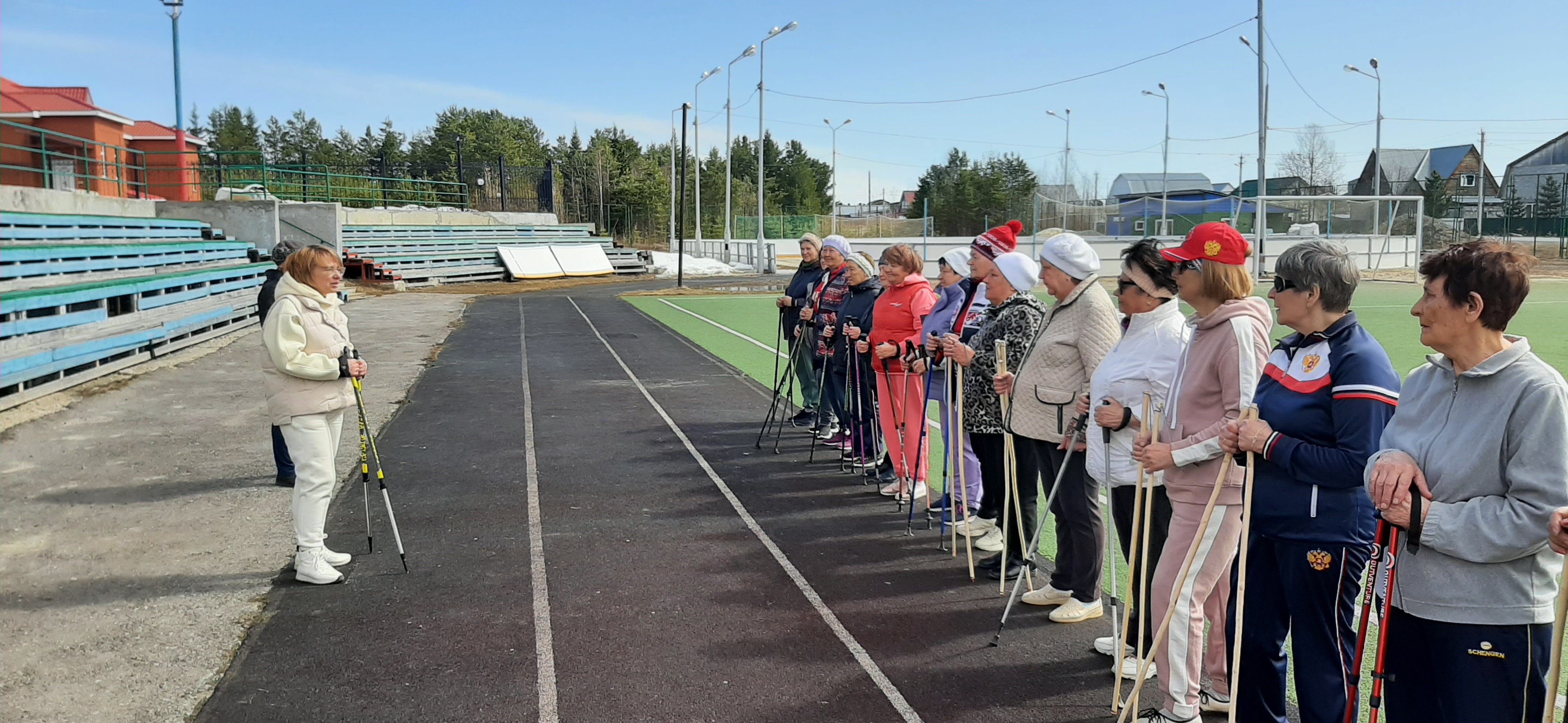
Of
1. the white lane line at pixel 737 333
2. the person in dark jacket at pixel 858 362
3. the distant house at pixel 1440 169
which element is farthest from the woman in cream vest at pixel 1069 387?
the distant house at pixel 1440 169

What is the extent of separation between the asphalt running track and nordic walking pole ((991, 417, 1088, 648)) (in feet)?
0.22

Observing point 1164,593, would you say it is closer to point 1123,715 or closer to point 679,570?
point 1123,715

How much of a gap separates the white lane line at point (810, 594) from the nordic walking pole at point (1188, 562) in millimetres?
902

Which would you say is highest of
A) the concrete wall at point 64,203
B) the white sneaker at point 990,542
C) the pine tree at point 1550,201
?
the pine tree at point 1550,201

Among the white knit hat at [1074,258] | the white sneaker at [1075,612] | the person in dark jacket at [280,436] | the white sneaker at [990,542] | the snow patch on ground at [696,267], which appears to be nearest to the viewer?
the white knit hat at [1074,258]

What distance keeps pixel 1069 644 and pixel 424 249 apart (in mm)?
36696

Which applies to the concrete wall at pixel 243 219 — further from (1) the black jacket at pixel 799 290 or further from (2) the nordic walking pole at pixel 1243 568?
(2) the nordic walking pole at pixel 1243 568

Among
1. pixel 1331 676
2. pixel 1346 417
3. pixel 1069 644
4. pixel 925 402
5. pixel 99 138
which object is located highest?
pixel 99 138

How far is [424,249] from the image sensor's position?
3816 cm

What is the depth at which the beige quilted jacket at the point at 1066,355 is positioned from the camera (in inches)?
194

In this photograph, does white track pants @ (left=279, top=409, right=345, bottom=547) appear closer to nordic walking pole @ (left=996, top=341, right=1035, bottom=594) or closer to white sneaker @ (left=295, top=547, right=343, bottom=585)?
white sneaker @ (left=295, top=547, right=343, bottom=585)

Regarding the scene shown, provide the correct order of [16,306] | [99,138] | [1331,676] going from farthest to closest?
[99,138] < [16,306] < [1331,676]

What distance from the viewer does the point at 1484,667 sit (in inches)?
105

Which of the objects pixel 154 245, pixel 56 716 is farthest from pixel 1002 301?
pixel 154 245
